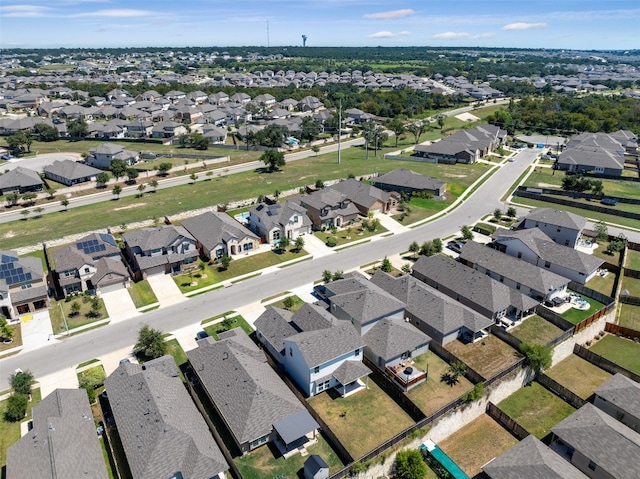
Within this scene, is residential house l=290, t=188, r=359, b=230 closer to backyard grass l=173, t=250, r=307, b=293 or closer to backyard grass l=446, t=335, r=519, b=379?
backyard grass l=173, t=250, r=307, b=293

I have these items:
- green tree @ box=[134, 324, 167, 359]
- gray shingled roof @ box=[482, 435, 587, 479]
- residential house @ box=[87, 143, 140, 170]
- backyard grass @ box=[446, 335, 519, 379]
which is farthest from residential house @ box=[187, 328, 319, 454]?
residential house @ box=[87, 143, 140, 170]

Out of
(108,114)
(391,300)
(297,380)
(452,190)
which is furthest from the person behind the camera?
(108,114)

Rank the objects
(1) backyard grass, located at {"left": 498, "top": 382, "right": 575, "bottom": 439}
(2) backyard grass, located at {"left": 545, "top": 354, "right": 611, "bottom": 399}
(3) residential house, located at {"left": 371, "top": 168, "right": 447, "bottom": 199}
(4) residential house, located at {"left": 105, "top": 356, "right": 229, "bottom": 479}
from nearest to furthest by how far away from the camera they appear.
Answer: (4) residential house, located at {"left": 105, "top": 356, "right": 229, "bottom": 479} → (1) backyard grass, located at {"left": 498, "top": 382, "right": 575, "bottom": 439} → (2) backyard grass, located at {"left": 545, "top": 354, "right": 611, "bottom": 399} → (3) residential house, located at {"left": 371, "top": 168, "right": 447, "bottom": 199}

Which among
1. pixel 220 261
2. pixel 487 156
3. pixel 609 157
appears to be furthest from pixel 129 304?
pixel 609 157

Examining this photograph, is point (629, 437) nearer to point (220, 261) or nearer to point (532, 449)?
point (532, 449)

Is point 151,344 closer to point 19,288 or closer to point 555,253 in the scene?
point 19,288

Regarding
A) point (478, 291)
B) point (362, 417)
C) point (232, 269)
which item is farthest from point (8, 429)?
point (478, 291)

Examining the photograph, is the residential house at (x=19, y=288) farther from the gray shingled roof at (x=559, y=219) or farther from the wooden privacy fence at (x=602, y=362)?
the gray shingled roof at (x=559, y=219)
